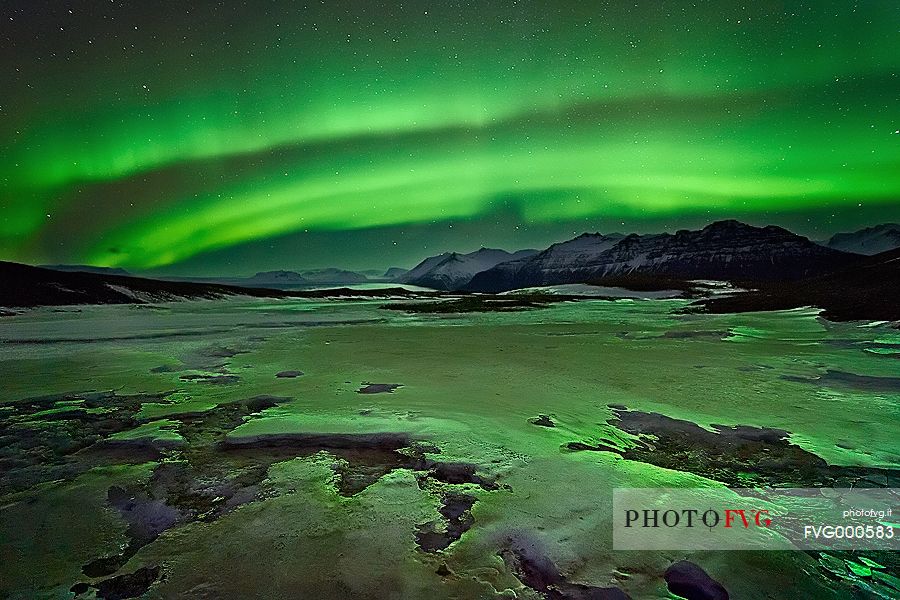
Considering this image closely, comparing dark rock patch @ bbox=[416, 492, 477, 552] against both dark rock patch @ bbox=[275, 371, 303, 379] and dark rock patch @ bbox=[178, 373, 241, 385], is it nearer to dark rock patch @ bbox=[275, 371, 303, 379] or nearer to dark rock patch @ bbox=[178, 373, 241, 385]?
dark rock patch @ bbox=[275, 371, 303, 379]

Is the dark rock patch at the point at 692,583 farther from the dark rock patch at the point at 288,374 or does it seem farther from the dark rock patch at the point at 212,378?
the dark rock patch at the point at 212,378

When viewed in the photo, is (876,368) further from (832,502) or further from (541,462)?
(541,462)

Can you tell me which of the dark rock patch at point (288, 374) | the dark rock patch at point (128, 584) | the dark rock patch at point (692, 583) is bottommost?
the dark rock patch at point (692, 583)

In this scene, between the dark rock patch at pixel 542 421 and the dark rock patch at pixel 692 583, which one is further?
the dark rock patch at pixel 542 421

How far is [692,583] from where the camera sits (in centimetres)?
293

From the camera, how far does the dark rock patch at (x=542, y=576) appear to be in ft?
9.09

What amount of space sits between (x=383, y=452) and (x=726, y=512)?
3.57 m

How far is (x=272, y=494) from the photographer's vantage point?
162 inches

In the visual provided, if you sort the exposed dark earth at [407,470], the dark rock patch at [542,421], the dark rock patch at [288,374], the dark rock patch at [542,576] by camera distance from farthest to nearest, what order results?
the dark rock patch at [288,374], the dark rock patch at [542,421], the exposed dark earth at [407,470], the dark rock patch at [542,576]

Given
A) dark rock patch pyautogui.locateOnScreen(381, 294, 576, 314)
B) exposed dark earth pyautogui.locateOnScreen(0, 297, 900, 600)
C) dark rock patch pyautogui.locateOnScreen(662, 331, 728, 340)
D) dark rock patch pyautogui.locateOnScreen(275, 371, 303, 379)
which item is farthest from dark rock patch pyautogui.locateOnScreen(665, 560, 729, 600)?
dark rock patch pyautogui.locateOnScreen(381, 294, 576, 314)

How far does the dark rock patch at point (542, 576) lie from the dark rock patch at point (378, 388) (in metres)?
5.10

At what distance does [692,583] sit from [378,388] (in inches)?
247

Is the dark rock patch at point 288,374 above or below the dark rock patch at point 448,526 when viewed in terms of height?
above

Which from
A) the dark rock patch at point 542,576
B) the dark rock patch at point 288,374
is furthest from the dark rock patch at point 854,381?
the dark rock patch at point 288,374
